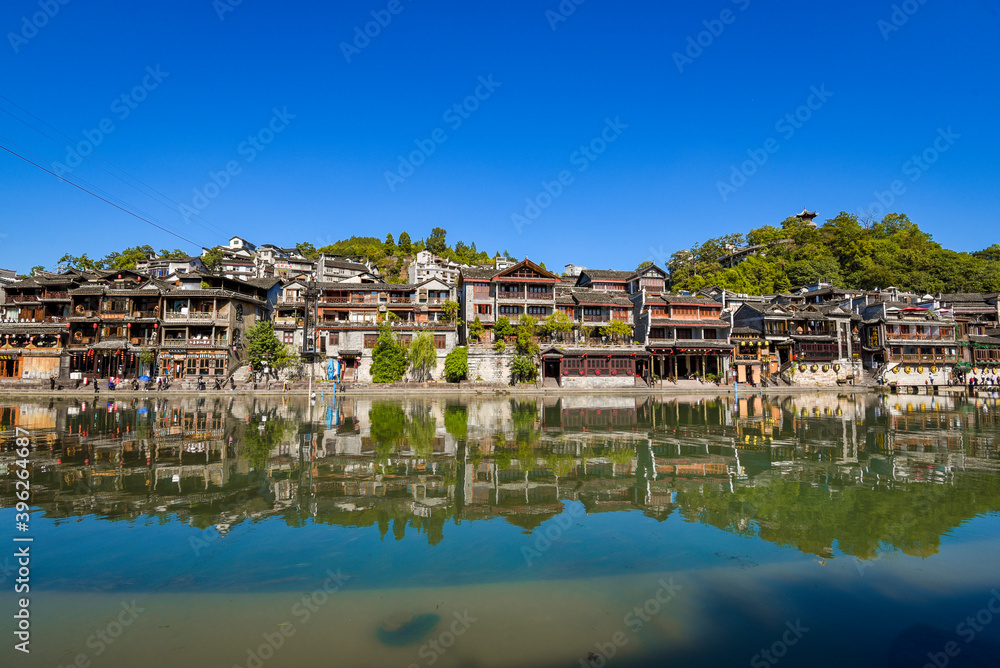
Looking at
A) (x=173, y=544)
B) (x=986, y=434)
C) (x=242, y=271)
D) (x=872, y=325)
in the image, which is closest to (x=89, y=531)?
(x=173, y=544)

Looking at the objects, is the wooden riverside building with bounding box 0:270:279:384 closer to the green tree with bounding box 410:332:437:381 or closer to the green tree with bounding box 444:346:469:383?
the green tree with bounding box 410:332:437:381

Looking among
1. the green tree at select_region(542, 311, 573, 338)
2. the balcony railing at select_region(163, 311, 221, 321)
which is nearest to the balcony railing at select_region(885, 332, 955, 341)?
the green tree at select_region(542, 311, 573, 338)

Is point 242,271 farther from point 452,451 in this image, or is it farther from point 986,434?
point 986,434

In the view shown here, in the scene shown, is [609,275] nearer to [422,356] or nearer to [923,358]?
[422,356]

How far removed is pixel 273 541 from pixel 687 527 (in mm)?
8297

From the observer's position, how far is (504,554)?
851cm

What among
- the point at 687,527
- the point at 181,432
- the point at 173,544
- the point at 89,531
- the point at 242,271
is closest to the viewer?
the point at 173,544

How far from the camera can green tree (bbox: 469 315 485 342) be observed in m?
48.2

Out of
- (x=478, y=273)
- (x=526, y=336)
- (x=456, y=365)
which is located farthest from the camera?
(x=478, y=273)

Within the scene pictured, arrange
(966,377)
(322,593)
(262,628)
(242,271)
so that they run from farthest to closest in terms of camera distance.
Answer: (242,271) < (966,377) < (322,593) < (262,628)

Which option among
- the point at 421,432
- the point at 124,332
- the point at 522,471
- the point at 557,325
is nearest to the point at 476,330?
the point at 557,325

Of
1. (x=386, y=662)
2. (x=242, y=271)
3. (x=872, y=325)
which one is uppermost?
(x=242, y=271)

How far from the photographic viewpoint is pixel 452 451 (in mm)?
16828

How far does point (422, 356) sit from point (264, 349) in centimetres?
1479
